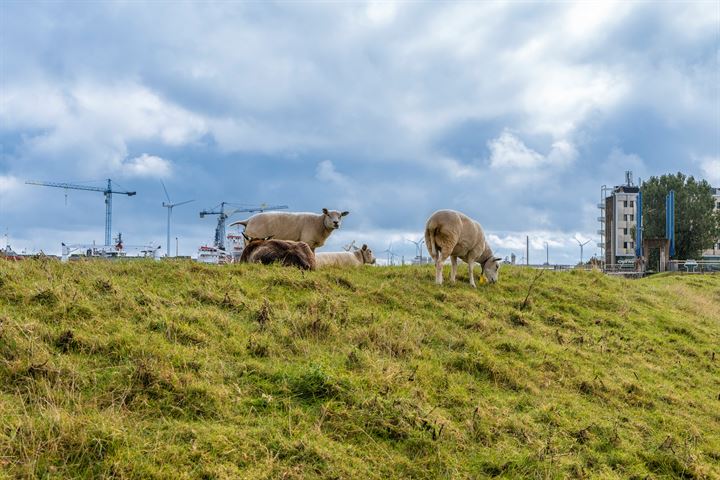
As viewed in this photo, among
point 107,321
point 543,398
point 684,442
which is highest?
point 107,321

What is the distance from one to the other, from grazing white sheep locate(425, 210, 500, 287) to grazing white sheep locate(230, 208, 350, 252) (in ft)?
11.5

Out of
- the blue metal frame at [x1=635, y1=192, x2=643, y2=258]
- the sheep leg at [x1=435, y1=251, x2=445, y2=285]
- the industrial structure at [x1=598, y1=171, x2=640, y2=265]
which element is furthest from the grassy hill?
the industrial structure at [x1=598, y1=171, x2=640, y2=265]

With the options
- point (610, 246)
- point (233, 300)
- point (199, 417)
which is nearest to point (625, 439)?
point (199, 417)

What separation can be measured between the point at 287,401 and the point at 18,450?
9.42ft

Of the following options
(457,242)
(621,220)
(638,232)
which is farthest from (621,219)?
(457,242)

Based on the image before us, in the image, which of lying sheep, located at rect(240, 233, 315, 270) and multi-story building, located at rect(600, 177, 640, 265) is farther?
multi-story building, located at rect(600, 177, 640, 265)

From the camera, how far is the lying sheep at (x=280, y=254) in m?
15.5

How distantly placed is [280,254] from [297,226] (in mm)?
3592

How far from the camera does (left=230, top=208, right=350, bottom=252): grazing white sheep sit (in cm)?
1889

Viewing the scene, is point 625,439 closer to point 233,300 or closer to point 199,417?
point 199,417

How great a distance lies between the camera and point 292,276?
→ 13.2 meters

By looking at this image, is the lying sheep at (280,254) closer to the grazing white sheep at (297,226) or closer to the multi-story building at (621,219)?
the grazing white sheep at (297,226)

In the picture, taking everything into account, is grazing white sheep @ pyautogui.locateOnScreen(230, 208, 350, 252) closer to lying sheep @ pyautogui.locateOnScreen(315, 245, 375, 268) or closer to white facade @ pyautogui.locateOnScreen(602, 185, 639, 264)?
lying sheep @ pyautogui.locateOnScreen(315, 245, 375, 268)

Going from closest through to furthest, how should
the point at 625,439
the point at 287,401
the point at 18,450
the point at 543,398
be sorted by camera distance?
the point at 18,450 < the point at 287,401 < the point at 625,439 < the point at 543,398
